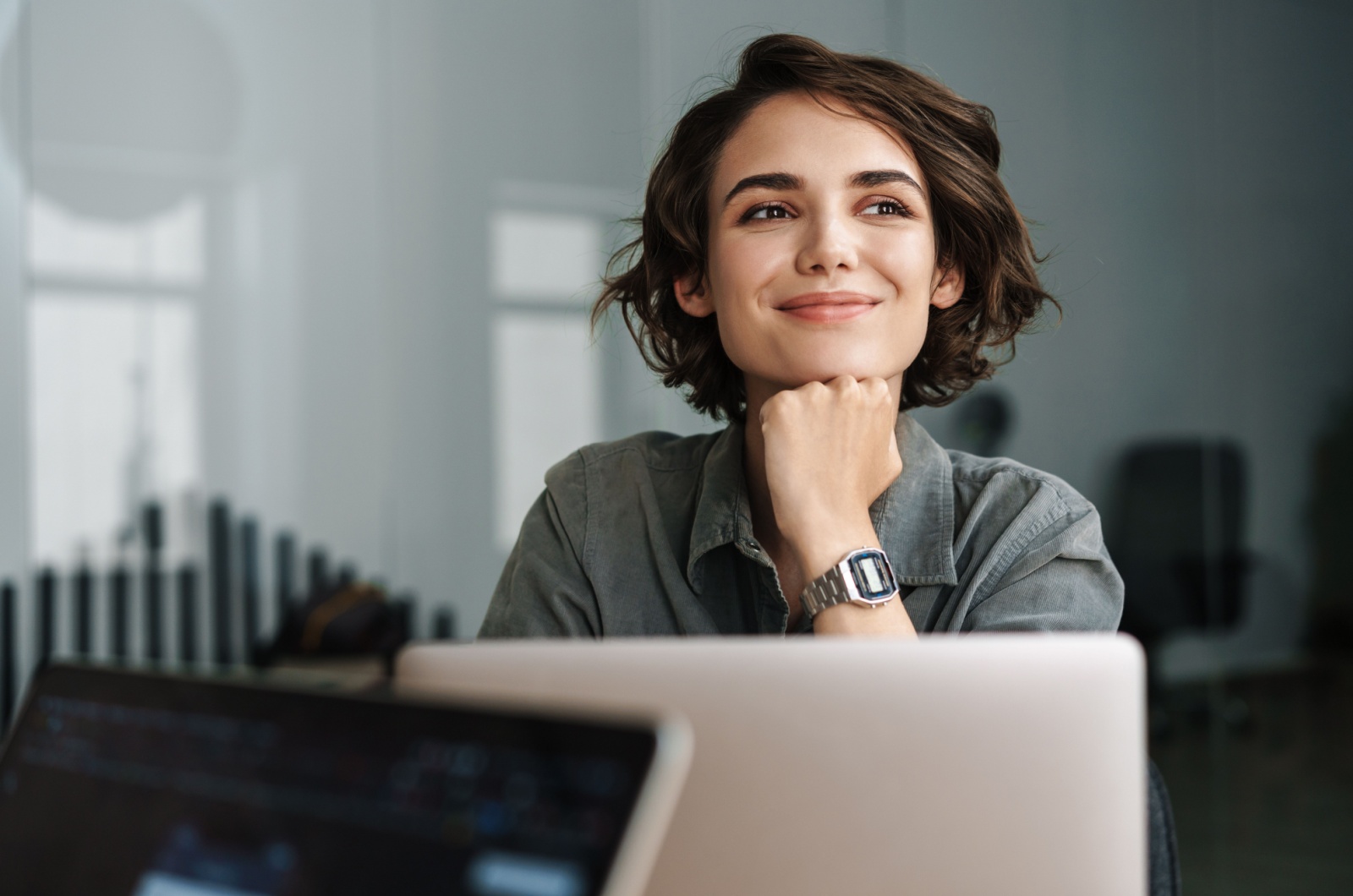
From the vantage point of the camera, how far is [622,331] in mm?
3293

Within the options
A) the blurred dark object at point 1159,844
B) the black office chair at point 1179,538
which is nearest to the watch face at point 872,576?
the blurred dark object at point 1159,844

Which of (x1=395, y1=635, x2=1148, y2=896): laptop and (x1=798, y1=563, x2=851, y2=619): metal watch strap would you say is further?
(x1=798, y1=563, x2=851, y2=619): metal watch strap

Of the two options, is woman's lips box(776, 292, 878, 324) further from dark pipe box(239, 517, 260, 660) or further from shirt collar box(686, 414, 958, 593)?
dark pipe box(239, 517, 260, 660)

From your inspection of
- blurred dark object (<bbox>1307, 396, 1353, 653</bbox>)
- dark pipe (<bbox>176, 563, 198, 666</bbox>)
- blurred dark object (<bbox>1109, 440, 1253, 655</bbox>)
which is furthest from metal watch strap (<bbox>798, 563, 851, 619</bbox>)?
blurred dark object (<bbox>1307, 396, 1353, 653</bbox>)

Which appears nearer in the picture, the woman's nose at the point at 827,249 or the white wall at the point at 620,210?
the woman's nose at the point at 827,249

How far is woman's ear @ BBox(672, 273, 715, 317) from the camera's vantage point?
1.57 m

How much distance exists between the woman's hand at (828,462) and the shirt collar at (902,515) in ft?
0.08

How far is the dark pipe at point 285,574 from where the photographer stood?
3.09m

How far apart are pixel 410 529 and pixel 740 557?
1.98 meters

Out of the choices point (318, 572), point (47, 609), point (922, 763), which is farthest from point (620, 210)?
point (922, 763)

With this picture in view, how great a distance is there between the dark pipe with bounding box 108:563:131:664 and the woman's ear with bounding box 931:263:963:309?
221 cm

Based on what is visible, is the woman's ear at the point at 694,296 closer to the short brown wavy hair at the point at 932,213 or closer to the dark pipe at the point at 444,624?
the short brown wavy hair at the point at 932,213

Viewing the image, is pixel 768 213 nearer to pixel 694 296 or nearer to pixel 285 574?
pixel 694 296

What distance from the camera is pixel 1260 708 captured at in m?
3.32
